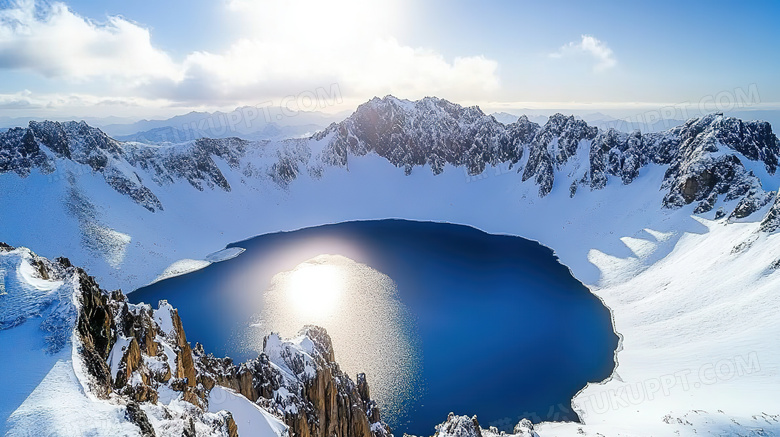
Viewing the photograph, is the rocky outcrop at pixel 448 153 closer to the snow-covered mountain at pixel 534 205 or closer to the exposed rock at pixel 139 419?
the snow-covered mountain at pixel 534 205

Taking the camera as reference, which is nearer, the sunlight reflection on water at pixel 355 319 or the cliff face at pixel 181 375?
the cliff face at pixel 181 375

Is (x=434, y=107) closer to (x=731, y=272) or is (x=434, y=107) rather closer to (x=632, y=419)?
(x=731, y=272)

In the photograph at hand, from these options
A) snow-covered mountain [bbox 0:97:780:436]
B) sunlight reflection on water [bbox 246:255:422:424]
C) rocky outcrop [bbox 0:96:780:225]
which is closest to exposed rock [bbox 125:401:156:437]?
sunlight reflection on water [bbox 246:255:422:424]

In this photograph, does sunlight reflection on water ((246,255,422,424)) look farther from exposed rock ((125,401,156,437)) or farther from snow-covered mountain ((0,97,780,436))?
exposed rock ((125,401,156,437))

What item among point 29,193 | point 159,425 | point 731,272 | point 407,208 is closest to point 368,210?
point 407,208

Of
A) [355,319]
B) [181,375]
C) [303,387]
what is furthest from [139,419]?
[355,319]

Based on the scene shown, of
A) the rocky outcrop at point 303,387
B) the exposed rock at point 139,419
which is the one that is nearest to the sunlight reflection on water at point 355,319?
the rocky outcrop at point 303,387
